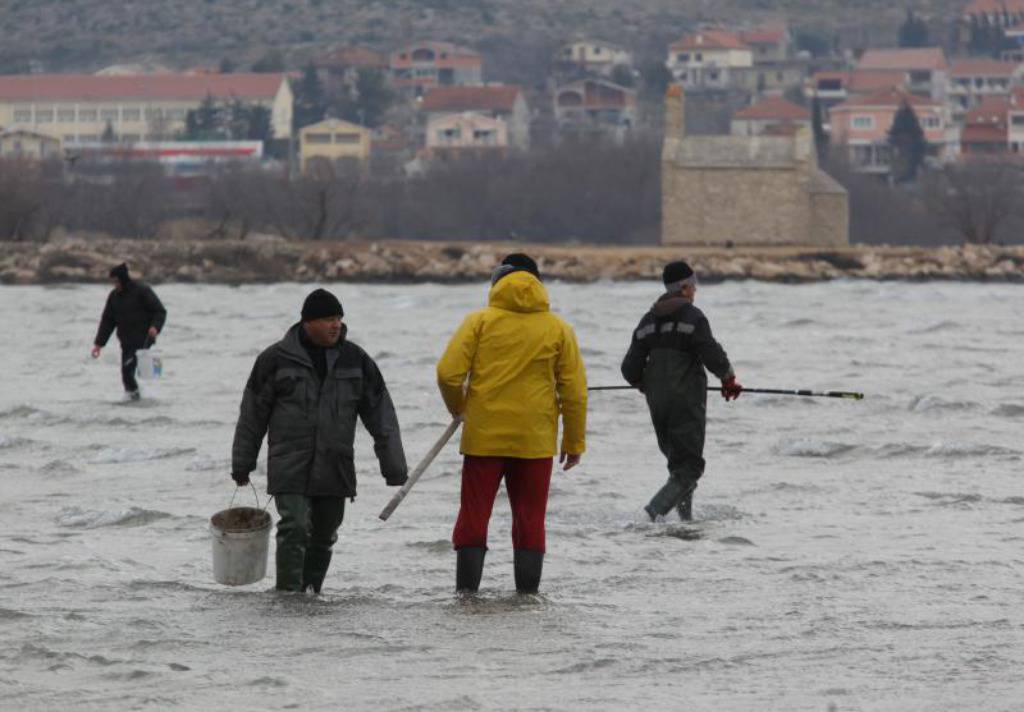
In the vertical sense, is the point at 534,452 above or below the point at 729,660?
above

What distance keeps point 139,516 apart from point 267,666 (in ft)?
14.7

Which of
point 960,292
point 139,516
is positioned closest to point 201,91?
point 960,292

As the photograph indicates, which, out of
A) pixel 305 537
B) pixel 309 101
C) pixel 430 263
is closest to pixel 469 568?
pixel 305 537

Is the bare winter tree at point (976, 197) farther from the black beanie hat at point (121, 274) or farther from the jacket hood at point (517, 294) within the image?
the jacket hood at point (517, 294)

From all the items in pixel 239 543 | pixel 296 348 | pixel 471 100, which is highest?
pixel 471 100

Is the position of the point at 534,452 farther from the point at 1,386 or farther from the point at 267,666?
the point at 1,386

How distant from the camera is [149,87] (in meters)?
179

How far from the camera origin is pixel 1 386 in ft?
81.3

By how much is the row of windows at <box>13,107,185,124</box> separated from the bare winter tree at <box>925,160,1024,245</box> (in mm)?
73285

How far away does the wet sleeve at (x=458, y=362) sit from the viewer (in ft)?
33.9

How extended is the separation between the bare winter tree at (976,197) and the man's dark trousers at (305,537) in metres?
72.4

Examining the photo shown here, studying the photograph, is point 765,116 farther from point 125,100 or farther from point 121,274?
point 121,274

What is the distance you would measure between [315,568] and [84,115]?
17297 centimetres

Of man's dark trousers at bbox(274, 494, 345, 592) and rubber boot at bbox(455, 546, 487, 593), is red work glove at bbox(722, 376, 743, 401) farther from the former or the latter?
man's dark trousers at bbox(274, 494, 345, 592)
